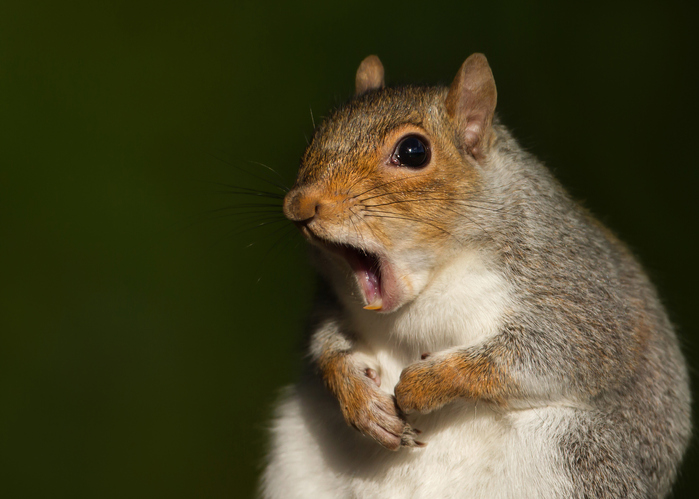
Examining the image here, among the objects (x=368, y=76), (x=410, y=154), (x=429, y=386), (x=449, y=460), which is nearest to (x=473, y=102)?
(x=410, y=154)

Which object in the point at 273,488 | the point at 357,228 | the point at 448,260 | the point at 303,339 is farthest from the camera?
the point at 303,339

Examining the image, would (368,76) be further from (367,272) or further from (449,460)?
(449,460)

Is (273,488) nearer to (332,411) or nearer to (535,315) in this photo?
(332,411)

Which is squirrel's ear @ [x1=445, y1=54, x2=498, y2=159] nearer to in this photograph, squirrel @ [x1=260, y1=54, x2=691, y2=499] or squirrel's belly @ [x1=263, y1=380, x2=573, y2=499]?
squirrel @ [x1=260, y1=54, x2=691, y2=499]

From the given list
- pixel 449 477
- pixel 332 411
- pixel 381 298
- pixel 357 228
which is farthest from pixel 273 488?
pixel 357 228

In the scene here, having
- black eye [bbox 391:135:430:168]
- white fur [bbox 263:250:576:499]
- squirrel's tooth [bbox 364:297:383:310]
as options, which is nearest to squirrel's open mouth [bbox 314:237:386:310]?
squirrel's tooth [bbox 364:297:383:310]

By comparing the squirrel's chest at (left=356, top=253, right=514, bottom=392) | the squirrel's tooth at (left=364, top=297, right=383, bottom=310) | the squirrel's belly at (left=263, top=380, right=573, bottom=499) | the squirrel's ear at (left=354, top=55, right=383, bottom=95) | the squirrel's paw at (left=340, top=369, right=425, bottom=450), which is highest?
the squirrel's ear at (left=354, top=55, right=383, bottom=95)
